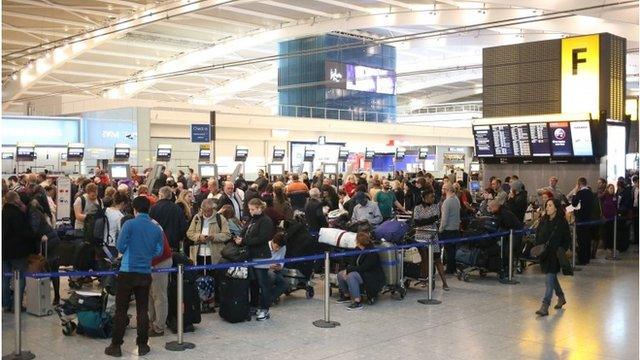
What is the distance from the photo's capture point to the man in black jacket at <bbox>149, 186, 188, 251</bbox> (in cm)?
782

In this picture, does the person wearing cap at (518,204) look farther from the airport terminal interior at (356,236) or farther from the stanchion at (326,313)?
the stanchion at (326,313)

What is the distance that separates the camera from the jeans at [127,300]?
20.3 ft

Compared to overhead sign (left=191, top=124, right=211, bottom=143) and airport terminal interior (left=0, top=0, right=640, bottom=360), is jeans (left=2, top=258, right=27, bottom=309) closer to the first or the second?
airport terminal interior (left=0, top=0, right=640, bottom=360)

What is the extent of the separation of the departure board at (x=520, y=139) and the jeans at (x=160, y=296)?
9.81 m

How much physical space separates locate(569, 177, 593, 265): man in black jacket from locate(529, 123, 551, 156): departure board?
1807 millimetres

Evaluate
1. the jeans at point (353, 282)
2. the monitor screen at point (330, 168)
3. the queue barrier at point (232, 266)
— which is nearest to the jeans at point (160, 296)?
the queue barrier at point (232, 266)

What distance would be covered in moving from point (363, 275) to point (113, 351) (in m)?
3.32

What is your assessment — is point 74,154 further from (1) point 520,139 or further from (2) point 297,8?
(1) point 520,139

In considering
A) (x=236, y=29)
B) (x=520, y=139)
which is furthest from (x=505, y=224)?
(x=236, y=29)

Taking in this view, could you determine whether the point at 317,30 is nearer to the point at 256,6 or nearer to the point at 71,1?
the point at 256,6

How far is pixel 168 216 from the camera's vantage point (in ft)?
25.7

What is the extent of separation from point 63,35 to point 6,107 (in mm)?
9343

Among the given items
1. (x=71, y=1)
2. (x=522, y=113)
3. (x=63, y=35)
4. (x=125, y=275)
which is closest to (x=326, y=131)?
(x=71, y=1)

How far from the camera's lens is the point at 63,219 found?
36.1 ft
